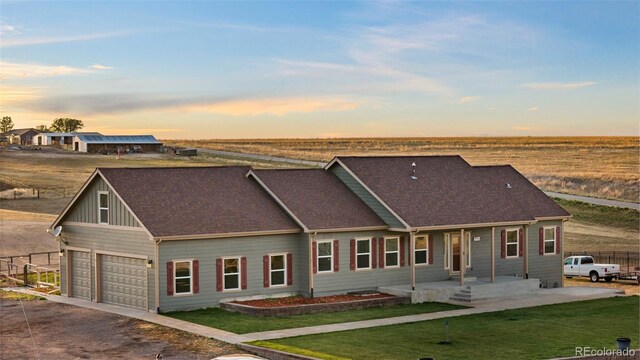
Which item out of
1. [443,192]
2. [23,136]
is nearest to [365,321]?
[443,192]

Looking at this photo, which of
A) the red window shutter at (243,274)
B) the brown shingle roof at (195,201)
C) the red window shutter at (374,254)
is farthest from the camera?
the red window shutter at (374,254)

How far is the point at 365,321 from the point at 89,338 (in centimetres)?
976

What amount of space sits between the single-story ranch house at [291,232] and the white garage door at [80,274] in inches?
2.4

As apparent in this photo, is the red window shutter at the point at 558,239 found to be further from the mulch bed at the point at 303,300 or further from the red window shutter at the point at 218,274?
the red window shutter at the point at 218,274

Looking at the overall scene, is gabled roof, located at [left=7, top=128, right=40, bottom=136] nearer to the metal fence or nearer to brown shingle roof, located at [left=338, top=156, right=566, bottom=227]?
the metal fence

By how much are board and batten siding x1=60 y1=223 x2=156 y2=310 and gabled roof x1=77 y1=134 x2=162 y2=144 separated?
9338 centimetres

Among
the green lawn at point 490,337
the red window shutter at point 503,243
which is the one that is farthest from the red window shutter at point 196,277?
the red window shutter at point 503,243

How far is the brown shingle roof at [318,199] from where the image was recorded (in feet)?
132

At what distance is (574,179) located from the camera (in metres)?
101

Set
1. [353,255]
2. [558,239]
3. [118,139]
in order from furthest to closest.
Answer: [118,139]
[558,239]
[353,255]

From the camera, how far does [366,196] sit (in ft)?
140

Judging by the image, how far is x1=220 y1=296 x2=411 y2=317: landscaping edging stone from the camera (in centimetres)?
3500

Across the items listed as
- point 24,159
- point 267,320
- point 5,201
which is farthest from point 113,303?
point 24,159

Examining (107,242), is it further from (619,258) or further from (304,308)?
(619,258)
